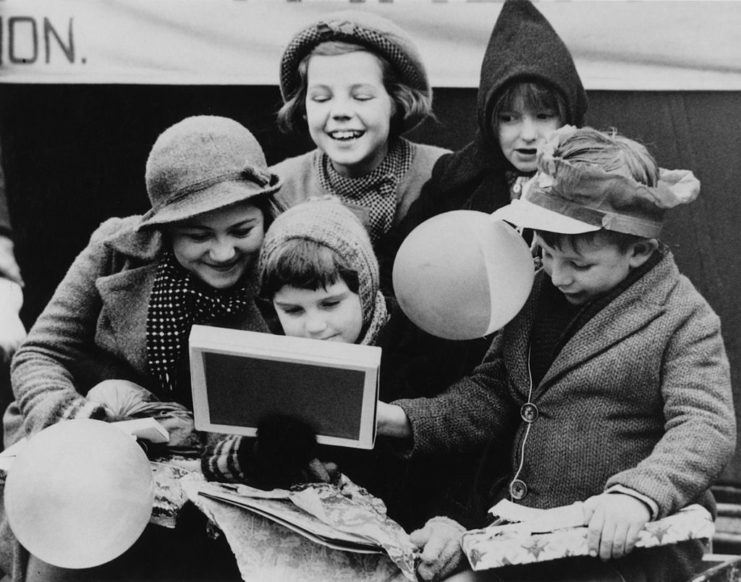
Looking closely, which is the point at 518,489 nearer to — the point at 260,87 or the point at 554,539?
the point at 554,539

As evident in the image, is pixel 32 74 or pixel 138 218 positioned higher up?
pixel 32 74

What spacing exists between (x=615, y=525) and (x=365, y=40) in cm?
135

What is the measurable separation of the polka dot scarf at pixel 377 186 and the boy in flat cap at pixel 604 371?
1.91 ft

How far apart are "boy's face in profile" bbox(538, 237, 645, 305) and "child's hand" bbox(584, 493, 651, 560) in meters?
0.43

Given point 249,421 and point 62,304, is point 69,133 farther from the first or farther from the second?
point 249,421

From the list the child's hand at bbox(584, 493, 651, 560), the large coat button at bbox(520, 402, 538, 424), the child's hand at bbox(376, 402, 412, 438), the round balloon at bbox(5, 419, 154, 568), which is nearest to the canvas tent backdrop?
the large coat button at bbox(520, 402, 538, 424)

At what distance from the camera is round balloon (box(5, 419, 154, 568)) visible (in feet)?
5.29

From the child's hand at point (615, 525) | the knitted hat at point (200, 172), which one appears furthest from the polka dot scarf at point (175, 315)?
the child's hand at point (615, 525)

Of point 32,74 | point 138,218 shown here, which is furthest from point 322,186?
point 32,74

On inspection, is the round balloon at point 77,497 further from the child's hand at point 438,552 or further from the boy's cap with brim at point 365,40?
the boy's cap with brim at point 365,40

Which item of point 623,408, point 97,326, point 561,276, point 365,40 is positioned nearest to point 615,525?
point 623,408

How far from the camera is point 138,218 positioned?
222 centimetres

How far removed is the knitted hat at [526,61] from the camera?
2.22 m

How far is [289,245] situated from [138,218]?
0.51 m
